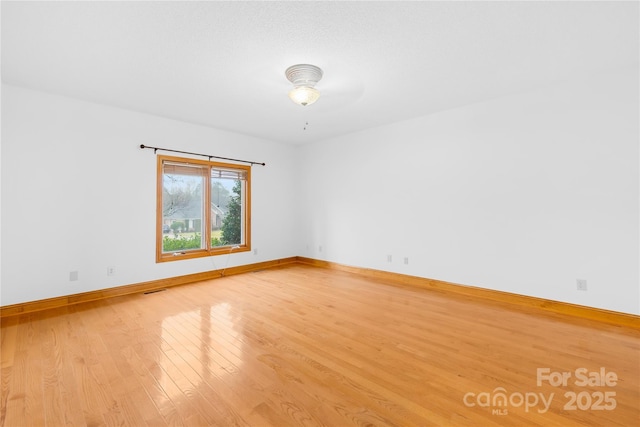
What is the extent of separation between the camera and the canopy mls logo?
5.47 ft

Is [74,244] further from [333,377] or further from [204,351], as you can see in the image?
[333,377]

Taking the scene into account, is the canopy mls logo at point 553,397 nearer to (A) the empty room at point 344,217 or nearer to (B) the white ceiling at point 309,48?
(A) the empty room at point 344,217

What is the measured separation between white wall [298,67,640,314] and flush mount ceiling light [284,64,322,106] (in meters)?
2.21

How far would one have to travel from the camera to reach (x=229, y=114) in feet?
13.8

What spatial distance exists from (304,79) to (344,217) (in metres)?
3.06

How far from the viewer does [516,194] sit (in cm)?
351

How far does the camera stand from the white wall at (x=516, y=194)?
9.58 ft

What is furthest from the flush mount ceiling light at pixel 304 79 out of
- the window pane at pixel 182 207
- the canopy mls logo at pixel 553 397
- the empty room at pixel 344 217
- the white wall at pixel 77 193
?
the canopy mls logo at pixel 553 397

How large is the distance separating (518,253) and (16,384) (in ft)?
16.0

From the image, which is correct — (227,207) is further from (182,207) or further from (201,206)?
(182,207)

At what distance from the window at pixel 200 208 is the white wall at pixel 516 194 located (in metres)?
Answer: 2.22

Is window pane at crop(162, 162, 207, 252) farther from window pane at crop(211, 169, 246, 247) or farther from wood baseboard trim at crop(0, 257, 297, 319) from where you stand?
wood baseboard trim at crop(0, 257, 297, 319)

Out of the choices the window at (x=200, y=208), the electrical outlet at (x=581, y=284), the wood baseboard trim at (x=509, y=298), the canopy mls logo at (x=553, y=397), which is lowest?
the canopy mls logo at (x=553, y=397)

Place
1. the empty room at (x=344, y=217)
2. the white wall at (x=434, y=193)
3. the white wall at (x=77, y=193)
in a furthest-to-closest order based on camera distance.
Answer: the white wall at (x=77, y=193) < the white wall at (x=434, y=193) < the empty room at (x=344, y=217)
